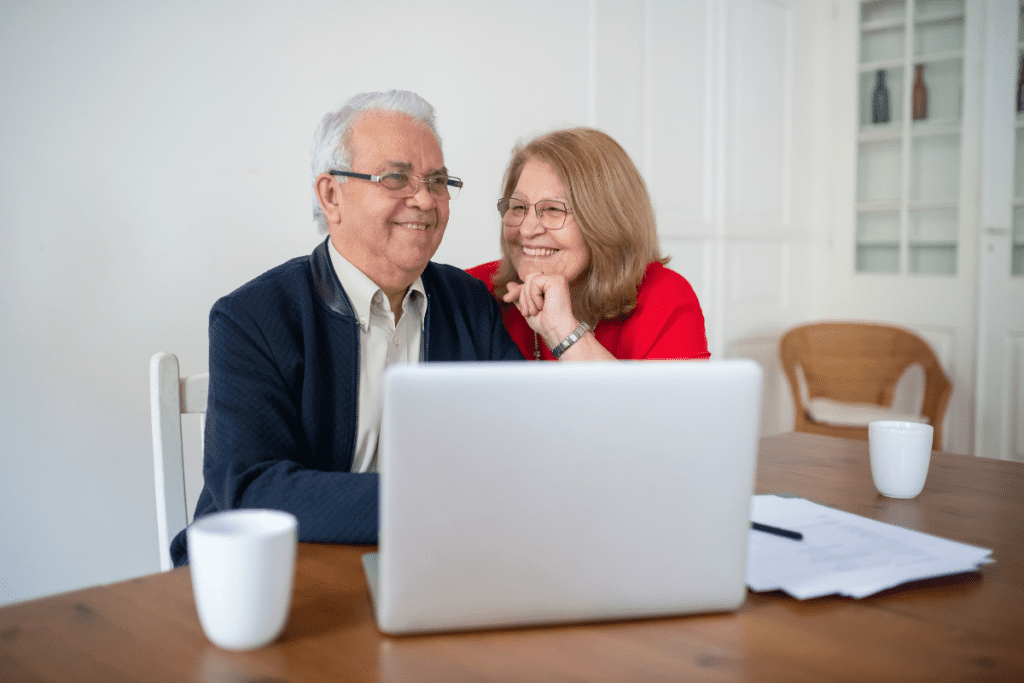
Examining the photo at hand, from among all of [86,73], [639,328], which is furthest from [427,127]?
[86,73]

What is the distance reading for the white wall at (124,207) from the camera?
6.65 ft

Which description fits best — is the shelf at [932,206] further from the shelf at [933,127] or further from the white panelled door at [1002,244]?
the shelf at [933,127]

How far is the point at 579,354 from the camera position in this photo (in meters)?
1.82

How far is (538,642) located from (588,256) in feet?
4.49

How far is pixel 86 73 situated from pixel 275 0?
0.60 metres

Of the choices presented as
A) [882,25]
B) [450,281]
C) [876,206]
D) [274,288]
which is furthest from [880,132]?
[274,288]

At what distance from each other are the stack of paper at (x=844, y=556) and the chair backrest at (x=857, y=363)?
2814mm

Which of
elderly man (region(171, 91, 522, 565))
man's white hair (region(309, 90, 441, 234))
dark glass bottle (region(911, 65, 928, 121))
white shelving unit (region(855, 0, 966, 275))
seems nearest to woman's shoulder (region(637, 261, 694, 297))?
elderly man (region(171, 91, 522, 565))

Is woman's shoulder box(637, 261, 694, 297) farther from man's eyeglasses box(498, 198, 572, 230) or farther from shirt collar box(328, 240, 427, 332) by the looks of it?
shirt collar box(328, 240, 427, 332)

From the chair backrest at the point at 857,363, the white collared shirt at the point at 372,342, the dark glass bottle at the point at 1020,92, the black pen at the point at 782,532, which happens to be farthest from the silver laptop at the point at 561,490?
the dark glass bottle at the point at 1020,92

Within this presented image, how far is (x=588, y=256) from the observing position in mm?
2006

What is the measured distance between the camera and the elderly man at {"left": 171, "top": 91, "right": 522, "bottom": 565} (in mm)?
1195

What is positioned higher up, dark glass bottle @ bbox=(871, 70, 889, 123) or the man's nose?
dark glass bottle @ bbox=(871, 70, 889, 123)

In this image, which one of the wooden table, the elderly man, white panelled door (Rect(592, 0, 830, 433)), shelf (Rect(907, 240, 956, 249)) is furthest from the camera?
shelf (Rect(907, 240, 956, 249))
